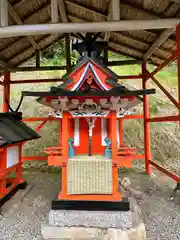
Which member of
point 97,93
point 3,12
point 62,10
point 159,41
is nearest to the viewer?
point 97,93

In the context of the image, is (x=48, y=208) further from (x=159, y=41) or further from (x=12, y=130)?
(x=159, y=41)

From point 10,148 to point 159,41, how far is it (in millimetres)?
4338

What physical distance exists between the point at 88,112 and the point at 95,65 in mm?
852

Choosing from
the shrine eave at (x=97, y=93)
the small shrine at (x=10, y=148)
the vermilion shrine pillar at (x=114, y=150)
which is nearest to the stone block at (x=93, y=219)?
the vermilion shrine pillar at (x=114, y=150)

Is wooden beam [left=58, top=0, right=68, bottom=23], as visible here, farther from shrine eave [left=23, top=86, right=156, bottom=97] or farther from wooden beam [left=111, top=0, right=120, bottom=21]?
shrine eave [left=23, top=86, right=156, bottom=97]

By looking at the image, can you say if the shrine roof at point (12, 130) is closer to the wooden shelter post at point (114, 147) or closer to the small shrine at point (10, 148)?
the small shrine at point (10, 148)

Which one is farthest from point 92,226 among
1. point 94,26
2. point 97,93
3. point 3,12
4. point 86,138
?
A: point 3,12

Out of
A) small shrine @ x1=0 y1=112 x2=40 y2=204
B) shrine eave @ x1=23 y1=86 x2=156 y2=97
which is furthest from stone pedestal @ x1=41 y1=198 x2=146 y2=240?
shrine eave @ x1=23 y1=86 x2=156 y2=97

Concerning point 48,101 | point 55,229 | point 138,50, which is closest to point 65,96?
point 48,101

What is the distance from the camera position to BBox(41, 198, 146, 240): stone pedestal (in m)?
3.11

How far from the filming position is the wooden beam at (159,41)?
4.19 metres

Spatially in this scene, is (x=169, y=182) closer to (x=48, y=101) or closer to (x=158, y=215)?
(x=158, y=215)

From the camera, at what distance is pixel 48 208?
4027 millimetres

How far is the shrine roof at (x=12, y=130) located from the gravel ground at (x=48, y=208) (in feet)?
4.61
